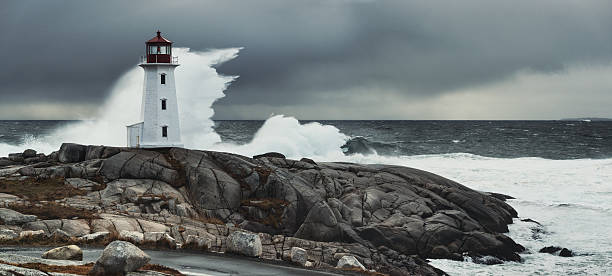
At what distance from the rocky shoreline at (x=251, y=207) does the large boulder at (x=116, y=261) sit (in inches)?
309

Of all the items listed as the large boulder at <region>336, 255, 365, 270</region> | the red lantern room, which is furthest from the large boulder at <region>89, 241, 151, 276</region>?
the red lantern room

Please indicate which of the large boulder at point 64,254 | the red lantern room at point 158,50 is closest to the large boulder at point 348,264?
the large boulder at point 64,254

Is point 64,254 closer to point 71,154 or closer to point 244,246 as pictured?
point 244,246

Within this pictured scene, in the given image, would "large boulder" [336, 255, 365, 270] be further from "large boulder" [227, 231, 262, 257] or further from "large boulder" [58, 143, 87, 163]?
"large boulder" [58, 143, 87, 163]

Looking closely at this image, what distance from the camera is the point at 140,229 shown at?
91.4ft

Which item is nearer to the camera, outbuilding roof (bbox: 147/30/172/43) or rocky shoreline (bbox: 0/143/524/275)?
rocky shoreline (bbox: 0/143/524/275)

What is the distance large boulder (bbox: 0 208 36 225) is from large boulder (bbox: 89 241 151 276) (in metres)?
11.1

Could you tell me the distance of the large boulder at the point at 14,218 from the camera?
86.3 feet

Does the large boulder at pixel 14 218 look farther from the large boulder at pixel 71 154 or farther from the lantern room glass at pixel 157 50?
the lantern room glass at pixel 157 50

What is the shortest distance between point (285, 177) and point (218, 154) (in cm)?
456

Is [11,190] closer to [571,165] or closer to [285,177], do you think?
[285,177]

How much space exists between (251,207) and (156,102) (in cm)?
1211

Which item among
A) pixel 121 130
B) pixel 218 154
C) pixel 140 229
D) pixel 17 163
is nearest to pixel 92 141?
pixel 121 130

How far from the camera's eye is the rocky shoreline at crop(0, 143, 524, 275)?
93.5ft
